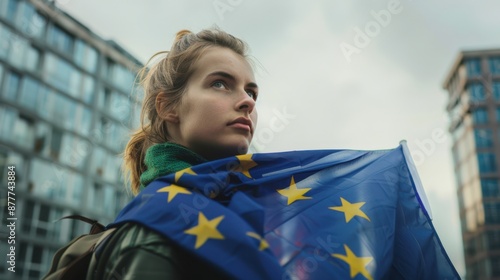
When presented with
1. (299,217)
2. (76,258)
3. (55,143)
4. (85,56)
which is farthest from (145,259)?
(85,56)

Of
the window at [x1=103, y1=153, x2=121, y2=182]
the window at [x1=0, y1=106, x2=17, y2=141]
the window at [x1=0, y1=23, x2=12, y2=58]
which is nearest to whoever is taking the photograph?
the window at [x1=0, y1=106, x2=17, y2=141]

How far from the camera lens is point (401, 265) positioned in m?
1.49

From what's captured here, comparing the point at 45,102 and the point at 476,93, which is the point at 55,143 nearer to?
the point at 45,102

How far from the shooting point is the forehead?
170 cm

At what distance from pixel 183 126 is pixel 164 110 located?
0.16m

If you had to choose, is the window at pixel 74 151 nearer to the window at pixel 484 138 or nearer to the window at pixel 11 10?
the window at pixel 11 10

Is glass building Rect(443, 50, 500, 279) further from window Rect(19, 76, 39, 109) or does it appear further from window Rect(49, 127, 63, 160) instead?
window Rect(19, 76, 39, 109)

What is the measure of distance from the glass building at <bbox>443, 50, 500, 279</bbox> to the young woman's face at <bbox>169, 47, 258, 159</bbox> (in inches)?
2078

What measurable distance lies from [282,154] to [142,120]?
0.64 m

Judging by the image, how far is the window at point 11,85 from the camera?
86.8 ft

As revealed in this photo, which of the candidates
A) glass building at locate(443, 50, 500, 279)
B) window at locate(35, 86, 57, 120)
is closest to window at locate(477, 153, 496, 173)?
glass building at locate(443, 50, 500, 279)

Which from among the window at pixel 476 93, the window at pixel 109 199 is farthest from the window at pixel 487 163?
the window at pixel 109 199

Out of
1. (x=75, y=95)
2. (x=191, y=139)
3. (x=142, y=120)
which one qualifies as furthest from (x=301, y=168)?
(x=75, y=95)

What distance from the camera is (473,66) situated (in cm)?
5103
